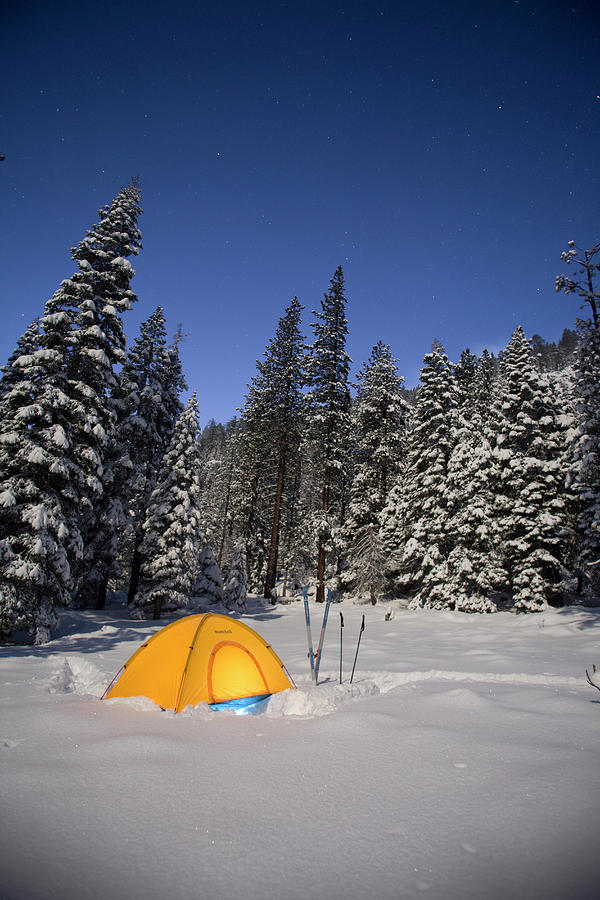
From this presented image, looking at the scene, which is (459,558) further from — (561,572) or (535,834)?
(535,834)

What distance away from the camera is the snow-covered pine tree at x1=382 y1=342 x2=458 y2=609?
893 inches

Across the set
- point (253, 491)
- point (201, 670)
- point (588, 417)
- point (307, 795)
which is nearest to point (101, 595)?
point (253, 491)

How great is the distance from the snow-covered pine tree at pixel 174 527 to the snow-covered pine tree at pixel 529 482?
1568cm

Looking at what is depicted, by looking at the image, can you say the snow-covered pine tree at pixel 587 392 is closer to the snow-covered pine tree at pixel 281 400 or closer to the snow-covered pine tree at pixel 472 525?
the snow-covered pine tree at pixel 472 525

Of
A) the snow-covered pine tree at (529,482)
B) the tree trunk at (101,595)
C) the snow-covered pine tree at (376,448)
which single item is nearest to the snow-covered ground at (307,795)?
the snow-covered pine tree at (529,482)

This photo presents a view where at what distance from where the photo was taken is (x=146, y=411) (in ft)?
76.0

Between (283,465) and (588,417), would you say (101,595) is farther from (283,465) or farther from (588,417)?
(588,417)

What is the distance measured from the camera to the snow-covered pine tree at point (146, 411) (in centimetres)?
2217

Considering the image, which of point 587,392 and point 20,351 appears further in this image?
point 20,351

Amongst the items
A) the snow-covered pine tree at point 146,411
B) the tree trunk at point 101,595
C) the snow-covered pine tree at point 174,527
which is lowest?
the tree trunk at point 101,595

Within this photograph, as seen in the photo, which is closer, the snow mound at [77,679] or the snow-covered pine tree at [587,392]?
the snow mound at [77,679]

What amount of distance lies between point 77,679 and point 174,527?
1174cm

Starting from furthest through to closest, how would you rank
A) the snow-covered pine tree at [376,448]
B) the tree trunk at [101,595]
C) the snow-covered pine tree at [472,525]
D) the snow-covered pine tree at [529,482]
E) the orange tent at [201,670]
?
the snow-covered pine tree at [376,448], the tree trunk at [101,595], the snow-covered pine tree at [472,525], the snow-covered pine tree at [529,482], the orange tent at [201,670]

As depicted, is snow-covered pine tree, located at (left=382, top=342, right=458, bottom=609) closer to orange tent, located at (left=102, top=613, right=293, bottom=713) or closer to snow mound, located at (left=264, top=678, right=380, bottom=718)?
snow mound, located at (left=264, top=678, right=380, bottom=718)
